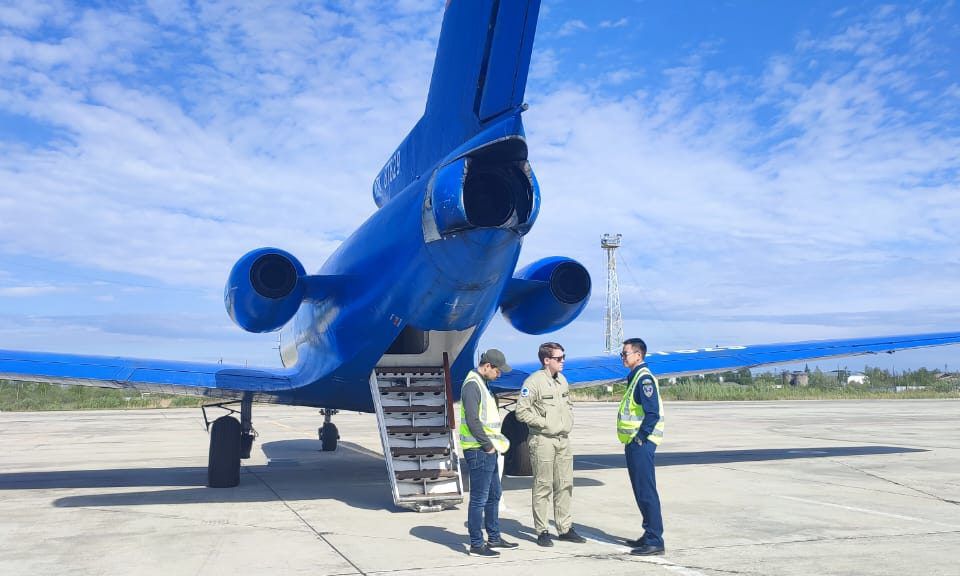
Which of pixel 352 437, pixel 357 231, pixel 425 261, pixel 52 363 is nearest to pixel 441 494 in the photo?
pixel 425 261

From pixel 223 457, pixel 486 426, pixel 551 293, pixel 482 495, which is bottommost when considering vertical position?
pixel 223 457

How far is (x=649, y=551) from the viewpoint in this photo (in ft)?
21.6

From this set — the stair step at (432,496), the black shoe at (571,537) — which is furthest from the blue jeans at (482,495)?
the stair step at (432,496)

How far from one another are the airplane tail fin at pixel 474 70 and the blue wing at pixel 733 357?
17.7 ft

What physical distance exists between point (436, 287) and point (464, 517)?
2.71 m

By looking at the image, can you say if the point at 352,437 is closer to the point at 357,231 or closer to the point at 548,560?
the point at 357,231

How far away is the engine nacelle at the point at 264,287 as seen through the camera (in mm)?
10398

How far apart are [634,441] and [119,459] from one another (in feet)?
43.8

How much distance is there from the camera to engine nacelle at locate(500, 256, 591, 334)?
1123 cm

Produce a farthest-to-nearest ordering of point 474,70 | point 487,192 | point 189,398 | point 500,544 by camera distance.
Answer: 1. point 189,398
2. point 474,70
3. point 487,192
4. point 500,544

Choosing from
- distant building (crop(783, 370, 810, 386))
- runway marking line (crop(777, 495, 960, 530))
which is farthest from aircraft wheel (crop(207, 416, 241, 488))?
distant building (crop(783, 370, 810, 386))

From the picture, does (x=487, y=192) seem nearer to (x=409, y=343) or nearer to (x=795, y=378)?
(x=409, y=343)

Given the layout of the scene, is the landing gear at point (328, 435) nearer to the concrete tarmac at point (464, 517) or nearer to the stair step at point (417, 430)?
the concrete tarmac at point (464, 517)

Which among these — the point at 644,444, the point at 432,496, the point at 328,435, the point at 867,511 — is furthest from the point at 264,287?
the point at 328,435
